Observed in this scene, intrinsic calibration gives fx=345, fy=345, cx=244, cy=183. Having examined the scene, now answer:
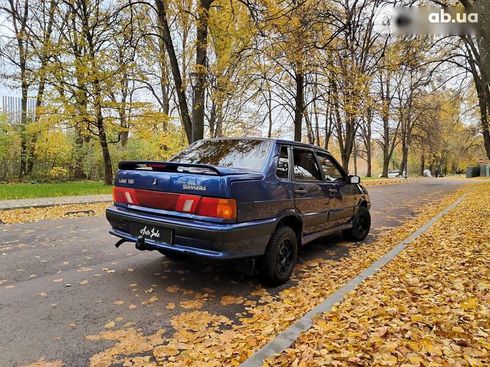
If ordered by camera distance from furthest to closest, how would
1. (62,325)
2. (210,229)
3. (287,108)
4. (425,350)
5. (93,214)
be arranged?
(287,108) → (93,214) → (210,229) → (62,325) → (425,350)

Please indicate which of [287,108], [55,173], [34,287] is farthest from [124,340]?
[287,108]

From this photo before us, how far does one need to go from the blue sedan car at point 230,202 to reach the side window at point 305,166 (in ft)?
0.05

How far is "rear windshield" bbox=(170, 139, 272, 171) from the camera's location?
437cm

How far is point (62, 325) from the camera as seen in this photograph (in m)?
3.13

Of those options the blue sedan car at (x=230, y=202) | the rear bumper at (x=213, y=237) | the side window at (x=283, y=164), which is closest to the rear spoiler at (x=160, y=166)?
the blue sedan car at (x=230, y=202)

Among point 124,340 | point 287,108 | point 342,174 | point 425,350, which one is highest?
point 287,108

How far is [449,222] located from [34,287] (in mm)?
8365

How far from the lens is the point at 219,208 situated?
3551 millimetres

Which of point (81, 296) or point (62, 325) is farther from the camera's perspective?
point (81, 296)

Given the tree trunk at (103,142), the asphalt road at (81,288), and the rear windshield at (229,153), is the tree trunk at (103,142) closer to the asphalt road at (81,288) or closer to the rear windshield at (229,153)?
the asphalt road at (81,288)

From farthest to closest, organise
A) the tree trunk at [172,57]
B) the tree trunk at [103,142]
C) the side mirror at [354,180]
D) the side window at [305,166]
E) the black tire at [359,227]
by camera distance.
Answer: the tree trunk at [103,142], the tree trunk at [172,57], the black tire at [359,227], the side mirror at [354,180], the side window at [305,166]

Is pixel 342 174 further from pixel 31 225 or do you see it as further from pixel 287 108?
pixel 287 108

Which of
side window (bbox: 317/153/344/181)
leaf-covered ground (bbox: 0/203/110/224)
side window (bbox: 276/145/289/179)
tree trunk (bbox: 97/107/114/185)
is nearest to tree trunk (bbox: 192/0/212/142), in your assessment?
leaf-covered ground (bbox: 0/203/110/224)

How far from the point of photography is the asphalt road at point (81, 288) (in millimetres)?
2857
